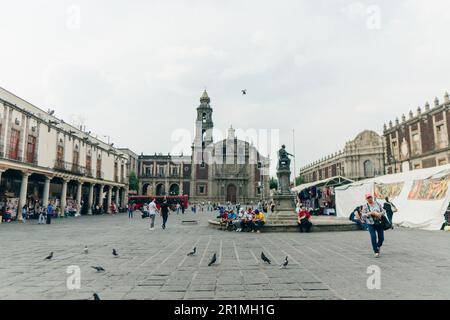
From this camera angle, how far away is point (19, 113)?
21344mm

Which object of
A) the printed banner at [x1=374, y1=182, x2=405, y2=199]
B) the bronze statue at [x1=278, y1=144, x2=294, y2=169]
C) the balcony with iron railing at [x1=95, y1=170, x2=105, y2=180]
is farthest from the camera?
the balcony with iron railing at [x1=95, y1=170, x2=105, y2=180]

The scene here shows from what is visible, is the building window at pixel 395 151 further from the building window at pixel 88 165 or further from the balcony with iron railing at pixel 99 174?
the building window at pixel 88 165

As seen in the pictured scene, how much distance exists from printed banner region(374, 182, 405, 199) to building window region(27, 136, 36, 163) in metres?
25.8

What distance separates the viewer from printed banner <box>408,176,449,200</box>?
14552mm

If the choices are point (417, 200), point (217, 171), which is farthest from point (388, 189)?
point (217, 171)

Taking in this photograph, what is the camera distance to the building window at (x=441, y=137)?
1107 inches

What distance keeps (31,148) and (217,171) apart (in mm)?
44211

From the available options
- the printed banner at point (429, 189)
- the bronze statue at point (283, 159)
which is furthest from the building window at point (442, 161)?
the bronze statue at point (283, 159)

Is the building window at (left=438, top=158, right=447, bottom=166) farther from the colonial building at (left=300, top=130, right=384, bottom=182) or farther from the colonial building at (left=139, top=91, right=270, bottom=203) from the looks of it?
the colonial building at (left=139, top=91, right=270, bottom=203)

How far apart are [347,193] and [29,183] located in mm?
26870

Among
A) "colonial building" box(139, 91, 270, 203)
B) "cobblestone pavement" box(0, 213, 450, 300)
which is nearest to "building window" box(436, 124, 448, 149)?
"cobblestone pavement" box(0, 213, 450, 300)

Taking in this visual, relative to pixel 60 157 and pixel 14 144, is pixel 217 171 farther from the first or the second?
pixel 14 144

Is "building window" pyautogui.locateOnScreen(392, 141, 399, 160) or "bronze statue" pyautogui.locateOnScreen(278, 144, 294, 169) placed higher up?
"building window" pyautogui.locateOnScreen(392, 141, 399, 160)
